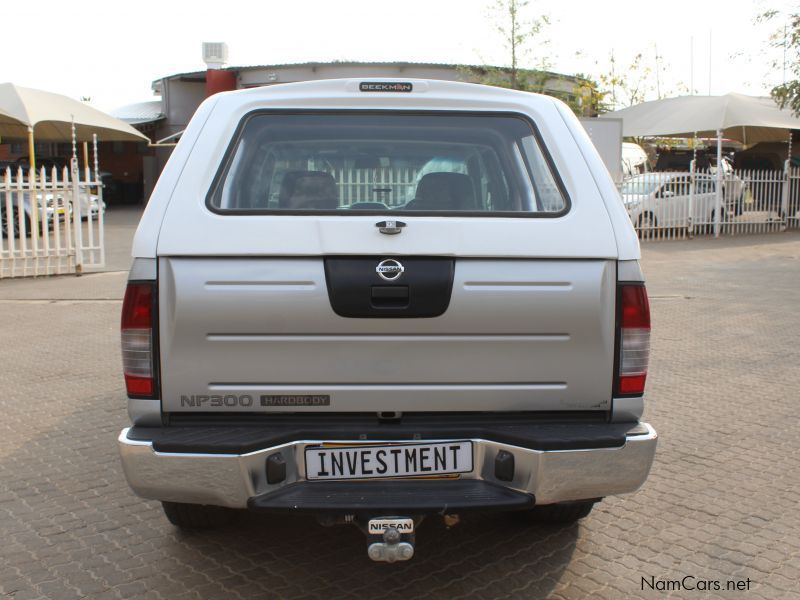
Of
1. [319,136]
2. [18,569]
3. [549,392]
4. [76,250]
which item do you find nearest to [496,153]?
[319,136]

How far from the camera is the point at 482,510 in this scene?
281 centimetres

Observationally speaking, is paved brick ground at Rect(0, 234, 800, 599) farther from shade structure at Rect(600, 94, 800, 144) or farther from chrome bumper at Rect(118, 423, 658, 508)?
shade structure at Rect(600, 94, 800, 144)

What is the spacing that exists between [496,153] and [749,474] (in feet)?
7.57

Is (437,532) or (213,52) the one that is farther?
(213,52)

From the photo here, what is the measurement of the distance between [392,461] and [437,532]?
116cm

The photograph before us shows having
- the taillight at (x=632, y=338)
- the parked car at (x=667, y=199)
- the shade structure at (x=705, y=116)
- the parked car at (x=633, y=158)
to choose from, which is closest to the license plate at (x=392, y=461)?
the taillight at (x=632, y=338)

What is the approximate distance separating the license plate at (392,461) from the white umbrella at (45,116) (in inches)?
529

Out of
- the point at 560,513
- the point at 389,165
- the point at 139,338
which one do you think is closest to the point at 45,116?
the point at 389,165

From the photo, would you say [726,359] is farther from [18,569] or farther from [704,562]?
[18,569]

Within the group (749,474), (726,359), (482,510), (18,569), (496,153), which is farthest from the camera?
(726,359)

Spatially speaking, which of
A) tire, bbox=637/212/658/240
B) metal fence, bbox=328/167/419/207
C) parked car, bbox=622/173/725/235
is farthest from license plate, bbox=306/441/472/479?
tire, bbox=637/212/658/240

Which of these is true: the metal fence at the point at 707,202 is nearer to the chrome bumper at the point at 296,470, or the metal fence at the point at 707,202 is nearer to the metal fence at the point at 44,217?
the metal fence at the point at 44,217

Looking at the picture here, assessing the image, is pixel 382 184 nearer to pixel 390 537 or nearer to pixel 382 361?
pixel 382 361

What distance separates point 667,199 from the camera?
65.2ft
